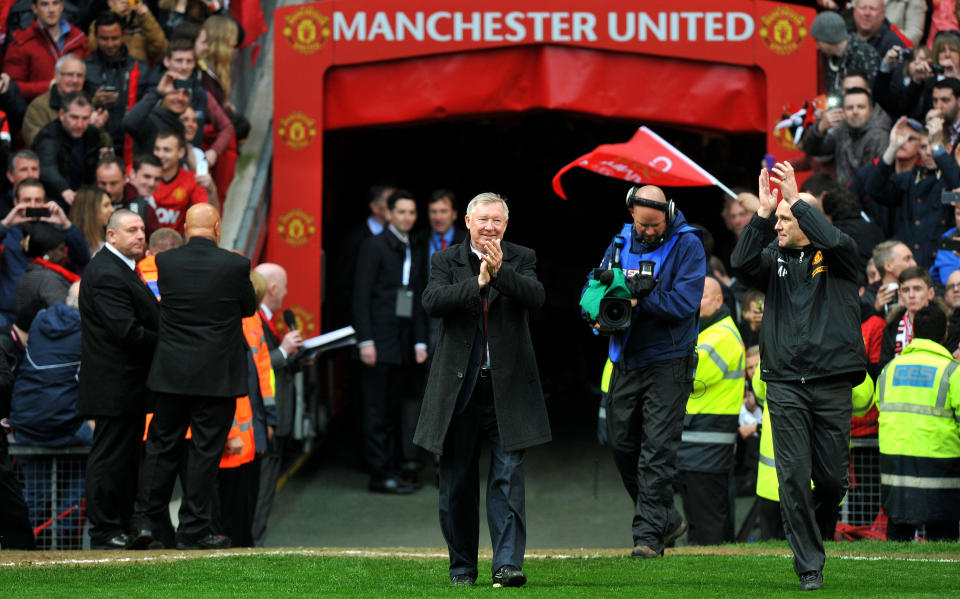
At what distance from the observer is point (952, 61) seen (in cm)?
1309

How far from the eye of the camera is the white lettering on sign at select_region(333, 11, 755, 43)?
46.9ft

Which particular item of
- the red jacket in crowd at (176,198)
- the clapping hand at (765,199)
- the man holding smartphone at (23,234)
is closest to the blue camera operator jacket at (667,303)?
the clapping hand at (765,199)

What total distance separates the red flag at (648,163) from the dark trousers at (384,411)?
3.38 meters

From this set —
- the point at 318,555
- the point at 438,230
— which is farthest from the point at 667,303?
the point at 438,230

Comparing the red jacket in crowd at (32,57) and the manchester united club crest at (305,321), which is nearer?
the red jacket in crowd at (32,57)

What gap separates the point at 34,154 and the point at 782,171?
6.47 metres

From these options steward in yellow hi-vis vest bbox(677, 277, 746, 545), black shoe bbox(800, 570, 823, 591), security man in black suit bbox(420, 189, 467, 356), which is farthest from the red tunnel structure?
black shoe bbox(800, 570, 823, 591)

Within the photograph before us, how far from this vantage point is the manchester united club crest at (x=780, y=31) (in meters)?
14.3

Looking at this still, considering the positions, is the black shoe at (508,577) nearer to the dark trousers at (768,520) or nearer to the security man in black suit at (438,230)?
the dark trousers at (768,520)

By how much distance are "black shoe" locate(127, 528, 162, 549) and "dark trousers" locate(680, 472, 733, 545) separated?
11.3ft

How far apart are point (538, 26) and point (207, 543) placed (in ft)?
21.4

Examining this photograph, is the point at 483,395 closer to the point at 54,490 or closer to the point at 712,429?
the point at 712,429

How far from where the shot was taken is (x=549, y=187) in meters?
19.6

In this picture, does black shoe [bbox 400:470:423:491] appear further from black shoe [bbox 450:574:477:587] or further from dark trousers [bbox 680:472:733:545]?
black shoe [bbox 450:574:477:587]
